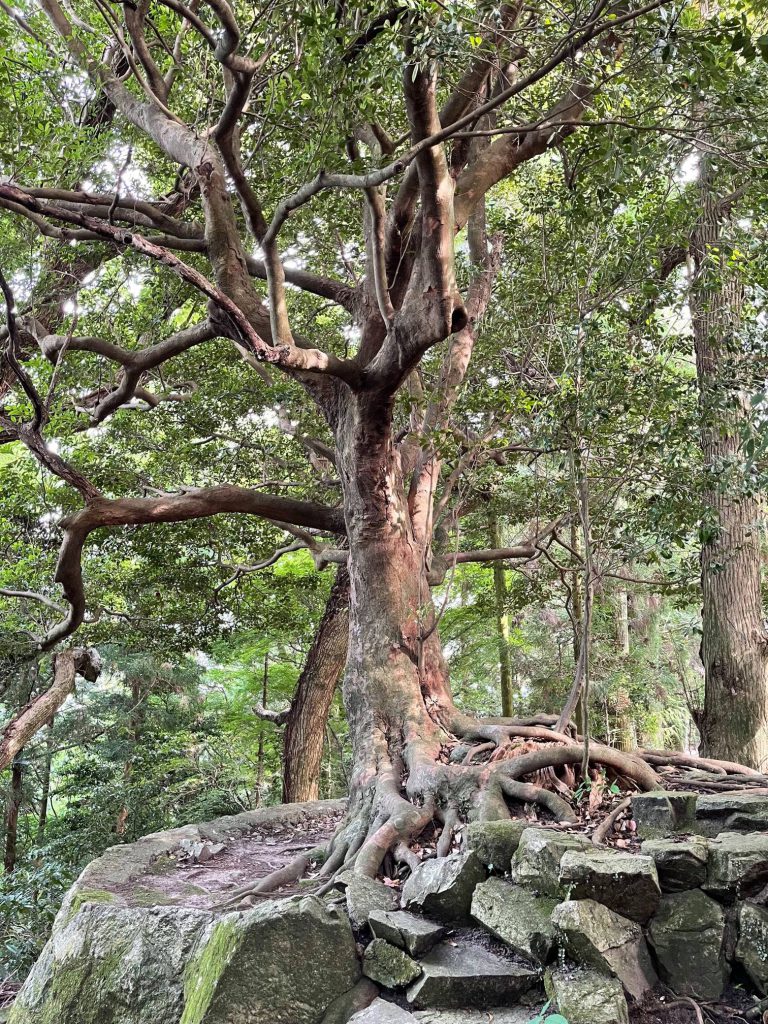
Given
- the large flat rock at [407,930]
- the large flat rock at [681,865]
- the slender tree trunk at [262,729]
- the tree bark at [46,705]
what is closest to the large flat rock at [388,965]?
the large flat rock at [407,930]

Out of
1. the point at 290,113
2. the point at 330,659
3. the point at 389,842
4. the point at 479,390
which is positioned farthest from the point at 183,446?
the point at 389,842

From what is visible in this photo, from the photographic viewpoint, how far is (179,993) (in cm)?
372

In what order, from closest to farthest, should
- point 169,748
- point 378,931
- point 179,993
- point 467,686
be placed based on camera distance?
point 378,931, point 179,993, point 169,748, point 467,686

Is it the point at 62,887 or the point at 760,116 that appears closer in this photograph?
the point at 760,116

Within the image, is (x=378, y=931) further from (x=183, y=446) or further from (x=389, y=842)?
(x=183, y=446)

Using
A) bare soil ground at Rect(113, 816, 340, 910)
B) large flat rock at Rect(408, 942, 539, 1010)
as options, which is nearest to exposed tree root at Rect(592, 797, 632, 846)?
large flat rock at Rect(408, 942, 539, 1010)

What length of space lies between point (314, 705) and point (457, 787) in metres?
4.44

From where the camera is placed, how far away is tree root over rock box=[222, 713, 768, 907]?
4.28 m

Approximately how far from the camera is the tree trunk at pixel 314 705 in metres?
8.76

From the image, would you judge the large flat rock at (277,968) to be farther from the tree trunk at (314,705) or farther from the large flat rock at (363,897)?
the tree trunk at (314,705)

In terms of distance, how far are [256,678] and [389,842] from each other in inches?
340

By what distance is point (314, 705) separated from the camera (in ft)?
28.9

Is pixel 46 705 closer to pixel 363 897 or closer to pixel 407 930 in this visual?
pixel 363 897

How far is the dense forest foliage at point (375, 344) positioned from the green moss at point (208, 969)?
1555 millimetres
